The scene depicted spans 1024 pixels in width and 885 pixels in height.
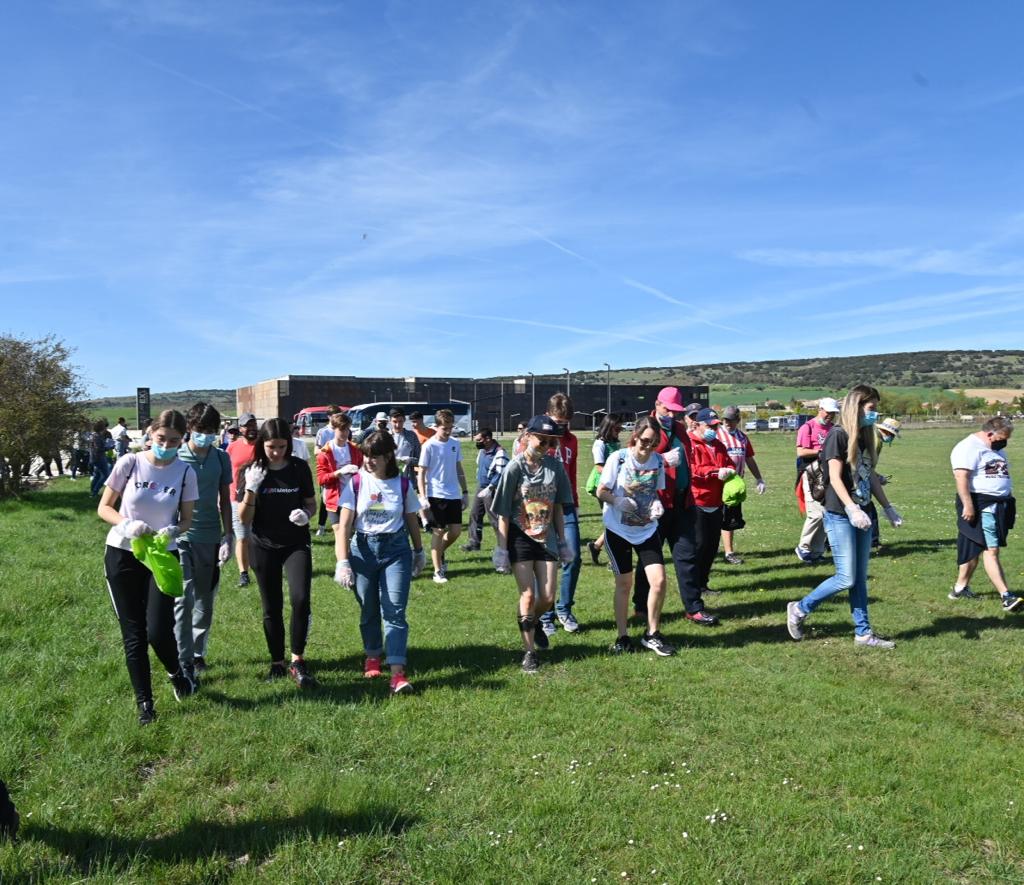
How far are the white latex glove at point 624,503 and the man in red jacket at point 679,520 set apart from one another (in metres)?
0.89

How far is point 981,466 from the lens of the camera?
7.39m

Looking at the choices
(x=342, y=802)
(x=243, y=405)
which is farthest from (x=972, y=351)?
(x=342, y=802)

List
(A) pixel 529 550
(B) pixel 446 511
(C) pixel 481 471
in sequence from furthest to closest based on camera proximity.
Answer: (C) pixel 481 471 < (B) pixel 446 511 < (A) pixel 529 550

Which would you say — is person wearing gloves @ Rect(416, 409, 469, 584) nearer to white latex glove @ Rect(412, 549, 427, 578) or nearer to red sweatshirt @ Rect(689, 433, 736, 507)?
red sweatshirt @ Rect(689, 433, 736, 507)

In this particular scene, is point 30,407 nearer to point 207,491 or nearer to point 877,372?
point 207,491

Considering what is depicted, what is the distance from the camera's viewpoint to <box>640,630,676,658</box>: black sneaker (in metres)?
6.04

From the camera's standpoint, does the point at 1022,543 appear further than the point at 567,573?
Yes

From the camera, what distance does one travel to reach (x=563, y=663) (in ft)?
19.3

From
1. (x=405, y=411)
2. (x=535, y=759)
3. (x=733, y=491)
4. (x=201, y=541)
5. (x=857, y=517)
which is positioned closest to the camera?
(x=535, y=759)

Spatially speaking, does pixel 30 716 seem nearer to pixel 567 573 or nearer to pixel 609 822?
pixel 609 822

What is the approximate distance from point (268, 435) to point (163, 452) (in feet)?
2.73

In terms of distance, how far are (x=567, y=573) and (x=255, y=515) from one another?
2828 millimetres

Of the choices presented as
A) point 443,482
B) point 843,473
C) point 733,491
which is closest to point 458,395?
point 443,482

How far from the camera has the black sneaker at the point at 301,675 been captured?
17.5 feet
